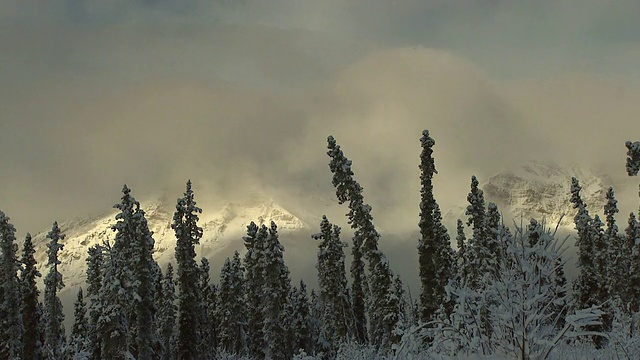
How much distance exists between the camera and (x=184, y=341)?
4731 centimetres

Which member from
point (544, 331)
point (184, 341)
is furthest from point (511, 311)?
point (184, 341)

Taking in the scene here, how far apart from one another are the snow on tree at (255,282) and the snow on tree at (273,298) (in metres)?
1.34

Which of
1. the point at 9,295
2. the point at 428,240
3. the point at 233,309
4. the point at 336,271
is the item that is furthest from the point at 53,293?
the point at 428,240

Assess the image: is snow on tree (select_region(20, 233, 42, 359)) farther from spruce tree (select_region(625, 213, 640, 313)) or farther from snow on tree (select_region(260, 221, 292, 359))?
spruce tree (select_region(625, 213, 640, 313))

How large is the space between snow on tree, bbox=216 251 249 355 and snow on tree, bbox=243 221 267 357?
101 inches

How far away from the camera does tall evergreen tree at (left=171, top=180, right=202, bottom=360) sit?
46.9 meters

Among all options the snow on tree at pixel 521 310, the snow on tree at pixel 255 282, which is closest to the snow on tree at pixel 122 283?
the snow on tree at pixel 255 282

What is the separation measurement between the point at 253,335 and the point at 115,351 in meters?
20.2

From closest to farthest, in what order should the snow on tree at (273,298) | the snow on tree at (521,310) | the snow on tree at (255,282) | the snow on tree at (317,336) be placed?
the snow on tree at (521,310)
the snow on tree at (273,298)
the snow on tree at (317,336)
the snow on tree at (255,282)

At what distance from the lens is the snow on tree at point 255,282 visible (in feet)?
172

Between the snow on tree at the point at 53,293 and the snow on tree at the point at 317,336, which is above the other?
the snow on tree at the point at 53,293

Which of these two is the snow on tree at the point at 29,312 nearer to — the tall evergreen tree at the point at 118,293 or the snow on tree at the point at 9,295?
the snow on tree at the point at 9,295

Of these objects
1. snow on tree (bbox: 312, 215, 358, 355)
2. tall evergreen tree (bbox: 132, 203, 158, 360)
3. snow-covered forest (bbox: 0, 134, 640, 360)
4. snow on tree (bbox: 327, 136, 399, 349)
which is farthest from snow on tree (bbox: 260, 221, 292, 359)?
snow on tree (bbox: 327, 136, 399, 349)

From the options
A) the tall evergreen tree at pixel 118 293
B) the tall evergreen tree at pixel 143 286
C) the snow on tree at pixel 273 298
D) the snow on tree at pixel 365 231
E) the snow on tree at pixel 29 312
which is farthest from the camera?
the snow on tree at pixel 273 298
